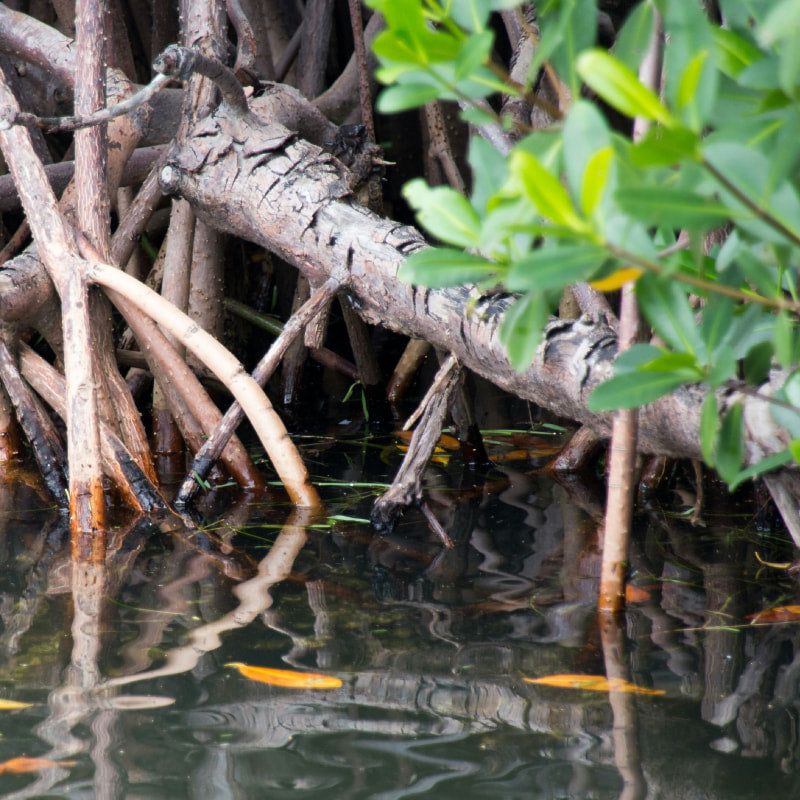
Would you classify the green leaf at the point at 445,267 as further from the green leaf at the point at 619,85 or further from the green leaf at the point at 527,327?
the green leaf at the point at 619,85

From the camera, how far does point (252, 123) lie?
291cm

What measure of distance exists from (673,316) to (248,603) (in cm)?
136

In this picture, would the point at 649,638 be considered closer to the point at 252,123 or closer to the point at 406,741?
the point at 406,741

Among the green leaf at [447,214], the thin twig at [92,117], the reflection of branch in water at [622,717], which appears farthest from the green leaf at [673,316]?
the thin twig at [92,117]

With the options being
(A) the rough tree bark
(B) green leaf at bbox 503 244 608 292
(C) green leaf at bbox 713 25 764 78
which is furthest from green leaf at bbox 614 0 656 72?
(A) the rough tree bark

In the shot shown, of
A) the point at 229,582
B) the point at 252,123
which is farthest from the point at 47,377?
the point at 229,582

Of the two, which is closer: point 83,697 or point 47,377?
point 83,697

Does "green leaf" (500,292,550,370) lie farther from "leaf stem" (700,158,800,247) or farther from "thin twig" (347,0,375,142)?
"thin twig" (347,0,375,142)

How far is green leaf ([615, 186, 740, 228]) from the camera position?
27.4 inches

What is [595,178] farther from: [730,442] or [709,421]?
[730,442]

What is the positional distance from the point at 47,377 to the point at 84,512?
2.54 ft

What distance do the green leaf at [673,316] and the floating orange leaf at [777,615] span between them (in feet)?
3.72

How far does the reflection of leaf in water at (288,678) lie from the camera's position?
1.60 meters

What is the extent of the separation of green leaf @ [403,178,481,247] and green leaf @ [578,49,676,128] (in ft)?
0.61
